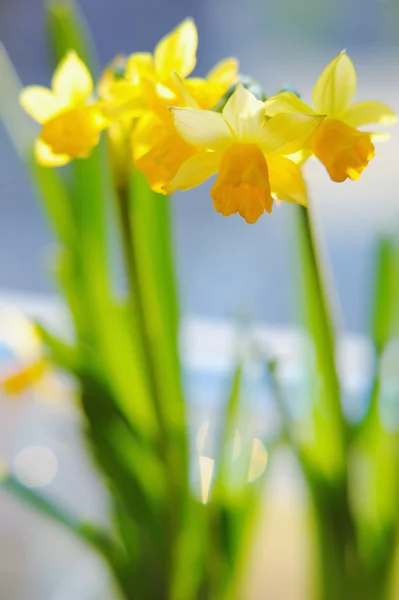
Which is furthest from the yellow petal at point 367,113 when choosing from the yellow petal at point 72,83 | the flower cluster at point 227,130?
the yellow petal at point 72,83

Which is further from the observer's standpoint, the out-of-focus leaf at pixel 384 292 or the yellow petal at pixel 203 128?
the out-of-focus leaf at pixel 384 292

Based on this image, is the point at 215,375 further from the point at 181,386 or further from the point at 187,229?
the point at 181,386

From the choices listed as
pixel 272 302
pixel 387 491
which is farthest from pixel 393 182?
pixel 387 491

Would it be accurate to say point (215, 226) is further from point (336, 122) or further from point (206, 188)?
point (336, 122)

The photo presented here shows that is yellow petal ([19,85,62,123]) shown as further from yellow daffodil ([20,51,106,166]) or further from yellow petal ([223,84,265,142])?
yellow petal ([223,84,265,142])

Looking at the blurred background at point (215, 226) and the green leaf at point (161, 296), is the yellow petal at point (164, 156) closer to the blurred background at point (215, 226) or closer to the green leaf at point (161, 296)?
the green leaf at point (161, 296)

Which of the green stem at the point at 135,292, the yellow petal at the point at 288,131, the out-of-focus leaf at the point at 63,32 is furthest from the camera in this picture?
the out-of-focus leaf at the point at 63,32

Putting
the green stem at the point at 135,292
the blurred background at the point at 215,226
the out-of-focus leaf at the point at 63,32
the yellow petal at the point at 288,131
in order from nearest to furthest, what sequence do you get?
the yellow petal at the point at 288,131 < the green stem at the point at 135,292 < the out-of-focus leaf at the point at 63,32 < the blurred background at the point at 215,226
